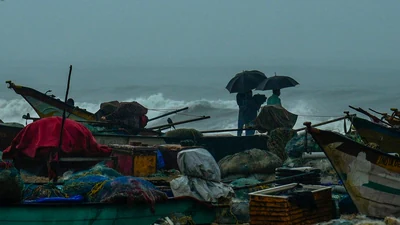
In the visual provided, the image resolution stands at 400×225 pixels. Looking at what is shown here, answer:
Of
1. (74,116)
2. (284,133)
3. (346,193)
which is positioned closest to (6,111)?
(74,116)

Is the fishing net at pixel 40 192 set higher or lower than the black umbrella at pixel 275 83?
lower

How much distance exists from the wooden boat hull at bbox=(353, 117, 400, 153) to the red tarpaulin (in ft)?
15.2

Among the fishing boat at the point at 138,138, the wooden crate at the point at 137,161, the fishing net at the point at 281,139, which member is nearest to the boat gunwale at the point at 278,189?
the wooden crate at the point at 137,161

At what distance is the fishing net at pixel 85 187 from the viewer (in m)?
7.84

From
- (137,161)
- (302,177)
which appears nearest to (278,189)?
(302,177)

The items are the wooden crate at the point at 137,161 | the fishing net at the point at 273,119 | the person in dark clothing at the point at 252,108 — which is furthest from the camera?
the person in dark clothing at the point at 252,108

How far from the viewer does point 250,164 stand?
475 inches

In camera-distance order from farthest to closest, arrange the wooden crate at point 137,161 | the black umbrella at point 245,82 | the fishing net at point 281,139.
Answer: the black umbrella at point 245,82 < the fishing net at point 281,139 < the wooden crate at point 137,161

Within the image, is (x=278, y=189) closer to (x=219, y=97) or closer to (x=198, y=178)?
(x=198, y=178)

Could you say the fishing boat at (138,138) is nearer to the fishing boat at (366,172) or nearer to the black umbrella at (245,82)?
the black umbrella at (245,82)

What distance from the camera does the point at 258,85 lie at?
1884 centimetres

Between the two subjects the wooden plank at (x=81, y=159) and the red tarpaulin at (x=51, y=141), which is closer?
the wooden plank at (x=81, y=159)

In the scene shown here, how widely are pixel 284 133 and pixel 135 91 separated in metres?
48.2

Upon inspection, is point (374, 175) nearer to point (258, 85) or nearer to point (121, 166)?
point (121, 166)
